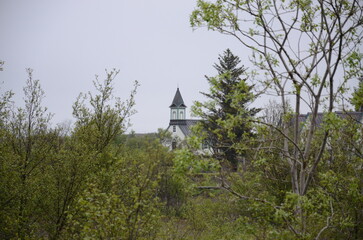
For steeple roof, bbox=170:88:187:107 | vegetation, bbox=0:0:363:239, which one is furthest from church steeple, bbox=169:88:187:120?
vegetation, bbox=0:0:363:239

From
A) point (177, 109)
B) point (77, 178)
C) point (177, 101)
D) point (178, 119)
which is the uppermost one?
point (177, 101)

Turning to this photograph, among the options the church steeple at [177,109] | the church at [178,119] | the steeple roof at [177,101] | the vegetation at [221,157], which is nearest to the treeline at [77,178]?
the vegetation at [221,157]

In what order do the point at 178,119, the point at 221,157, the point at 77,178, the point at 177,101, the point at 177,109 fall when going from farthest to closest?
the point at 177,101 < the point at 177,109 < the point at 178,119 < the point at 77,178 < the point at 221,157

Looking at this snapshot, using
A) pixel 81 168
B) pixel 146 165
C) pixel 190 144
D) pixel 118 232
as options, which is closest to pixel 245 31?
A: pixel 190 144

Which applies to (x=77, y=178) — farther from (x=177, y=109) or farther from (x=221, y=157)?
(x=177, y=109)

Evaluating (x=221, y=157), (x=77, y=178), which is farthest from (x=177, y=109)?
(x=221, y=157)

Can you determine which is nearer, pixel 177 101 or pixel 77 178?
pixel 77 178

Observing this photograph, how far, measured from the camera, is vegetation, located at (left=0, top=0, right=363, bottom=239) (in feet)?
15.3

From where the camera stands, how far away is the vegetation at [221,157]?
4.66 metres

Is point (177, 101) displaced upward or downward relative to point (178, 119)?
upward

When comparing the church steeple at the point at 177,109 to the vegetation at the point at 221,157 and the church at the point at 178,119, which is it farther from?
the vegetation at the point at 221,157

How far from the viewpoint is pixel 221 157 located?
578cm

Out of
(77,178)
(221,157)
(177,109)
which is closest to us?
(221,157)

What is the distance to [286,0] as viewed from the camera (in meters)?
5.12
